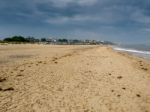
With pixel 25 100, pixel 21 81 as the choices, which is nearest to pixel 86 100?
pixel 25 100

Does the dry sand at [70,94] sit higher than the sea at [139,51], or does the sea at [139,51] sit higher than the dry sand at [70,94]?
the dry sand at [70,94]

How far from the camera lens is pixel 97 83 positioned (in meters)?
9.62

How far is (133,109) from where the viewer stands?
6.81 m

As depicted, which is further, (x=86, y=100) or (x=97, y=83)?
(x=97, y=83)

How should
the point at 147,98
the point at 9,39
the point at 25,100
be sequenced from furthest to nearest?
the point at 9,39
the point at 147,98
the point at 25,100

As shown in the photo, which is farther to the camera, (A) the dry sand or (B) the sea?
(B) the sea

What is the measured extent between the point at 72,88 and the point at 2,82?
2.90 m

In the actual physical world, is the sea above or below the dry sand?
below

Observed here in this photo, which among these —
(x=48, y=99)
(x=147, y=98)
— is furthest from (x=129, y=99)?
(x=48, y=99)

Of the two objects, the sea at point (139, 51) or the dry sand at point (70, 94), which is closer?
the dry sand at point (70, 94)

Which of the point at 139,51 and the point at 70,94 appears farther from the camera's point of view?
the point at 139,51

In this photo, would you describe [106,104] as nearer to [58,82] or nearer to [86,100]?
[86,100]

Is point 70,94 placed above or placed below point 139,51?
above

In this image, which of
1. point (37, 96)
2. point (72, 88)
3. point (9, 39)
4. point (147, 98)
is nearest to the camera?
point (37, 96)
